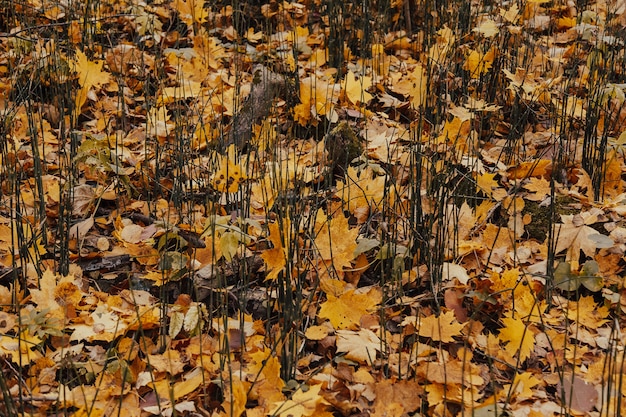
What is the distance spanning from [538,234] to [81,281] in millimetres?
1492

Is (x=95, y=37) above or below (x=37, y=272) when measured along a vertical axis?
above

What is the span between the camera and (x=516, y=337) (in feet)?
5.85

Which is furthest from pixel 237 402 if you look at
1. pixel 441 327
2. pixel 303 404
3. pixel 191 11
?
pixel 191 11

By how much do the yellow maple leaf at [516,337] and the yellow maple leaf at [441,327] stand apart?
0.12 metres

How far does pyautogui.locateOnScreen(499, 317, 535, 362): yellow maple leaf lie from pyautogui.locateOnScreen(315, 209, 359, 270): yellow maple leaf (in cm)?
48

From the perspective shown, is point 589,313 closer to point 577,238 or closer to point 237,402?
point 577,238

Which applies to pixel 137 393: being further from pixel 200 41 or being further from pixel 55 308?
pixel 200 41

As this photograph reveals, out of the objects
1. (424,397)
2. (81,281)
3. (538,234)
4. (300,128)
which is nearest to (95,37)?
(300,128)

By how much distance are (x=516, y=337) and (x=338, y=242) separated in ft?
1.92

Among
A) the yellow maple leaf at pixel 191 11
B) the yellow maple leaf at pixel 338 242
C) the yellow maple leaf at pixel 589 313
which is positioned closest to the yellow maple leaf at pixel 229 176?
the yellow maple leaf at pixel 338 242

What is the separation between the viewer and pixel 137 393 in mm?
1685

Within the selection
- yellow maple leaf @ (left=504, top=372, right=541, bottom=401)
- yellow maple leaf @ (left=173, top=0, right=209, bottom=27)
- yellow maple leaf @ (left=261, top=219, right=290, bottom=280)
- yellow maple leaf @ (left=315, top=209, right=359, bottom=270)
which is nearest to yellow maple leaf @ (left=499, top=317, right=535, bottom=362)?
yellow maple leaf @ (left=504, top=372, right=541, bottom=401)

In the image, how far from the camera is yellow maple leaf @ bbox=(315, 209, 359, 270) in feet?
6.65

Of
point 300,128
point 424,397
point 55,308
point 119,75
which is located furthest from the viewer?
point 119,75
